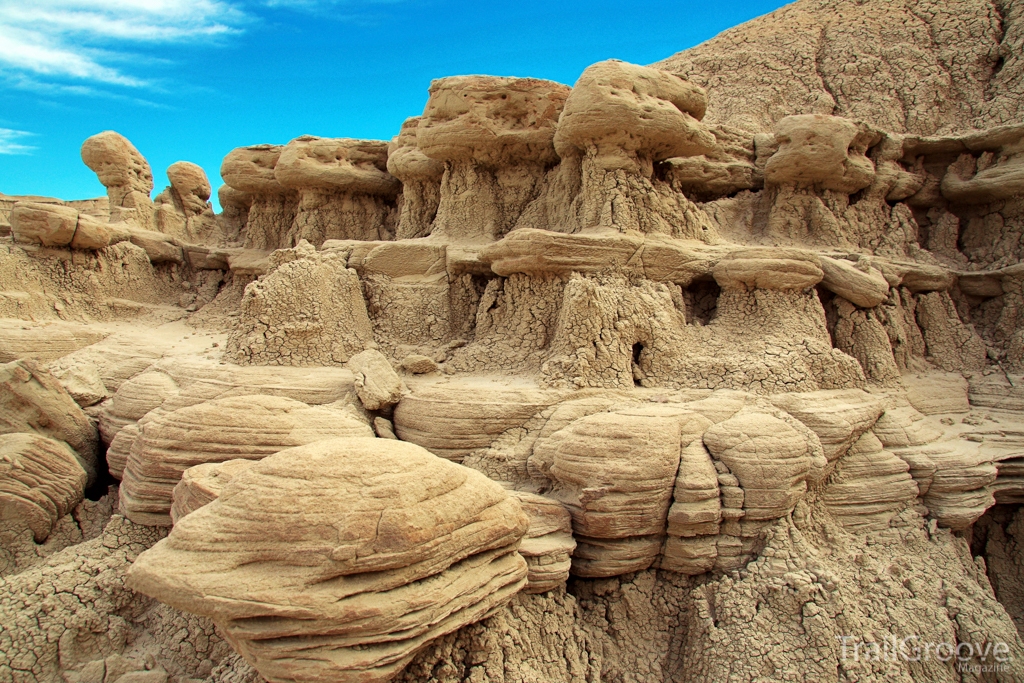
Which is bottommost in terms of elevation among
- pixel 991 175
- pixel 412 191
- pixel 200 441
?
pixel 200 441

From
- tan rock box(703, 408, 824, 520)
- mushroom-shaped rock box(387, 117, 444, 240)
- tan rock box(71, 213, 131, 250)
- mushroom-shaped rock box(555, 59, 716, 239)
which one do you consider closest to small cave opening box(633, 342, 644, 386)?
tan rock box(703, 408, 824, 520)

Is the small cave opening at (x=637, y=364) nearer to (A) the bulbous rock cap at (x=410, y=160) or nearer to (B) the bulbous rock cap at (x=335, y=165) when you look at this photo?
(A) the bulbous rock cap at (x=410, y=160)

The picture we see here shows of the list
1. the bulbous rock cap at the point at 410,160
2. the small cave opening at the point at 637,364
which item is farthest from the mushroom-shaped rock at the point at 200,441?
the bulbous rock cap at the point at 410,160

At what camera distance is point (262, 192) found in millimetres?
11586

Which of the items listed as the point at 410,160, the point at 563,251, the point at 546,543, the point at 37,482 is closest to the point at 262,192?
the point at 410,160

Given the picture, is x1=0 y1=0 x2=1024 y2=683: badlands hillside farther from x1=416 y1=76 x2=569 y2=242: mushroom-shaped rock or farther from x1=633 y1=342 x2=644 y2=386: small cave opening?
x1=633 y1=342 x2=644 y2=386: small cave opening

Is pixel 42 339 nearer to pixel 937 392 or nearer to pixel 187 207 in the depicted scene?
pixel 187 207

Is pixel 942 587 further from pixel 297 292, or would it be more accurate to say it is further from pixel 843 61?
pixel 843 61

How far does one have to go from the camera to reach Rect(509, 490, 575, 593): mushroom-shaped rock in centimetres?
484

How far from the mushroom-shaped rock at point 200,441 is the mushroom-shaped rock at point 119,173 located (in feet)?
26.3

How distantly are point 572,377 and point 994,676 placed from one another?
481cm

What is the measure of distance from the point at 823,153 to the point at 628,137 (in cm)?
334

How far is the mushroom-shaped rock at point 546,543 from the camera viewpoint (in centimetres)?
484

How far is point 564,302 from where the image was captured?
679 centimetres
